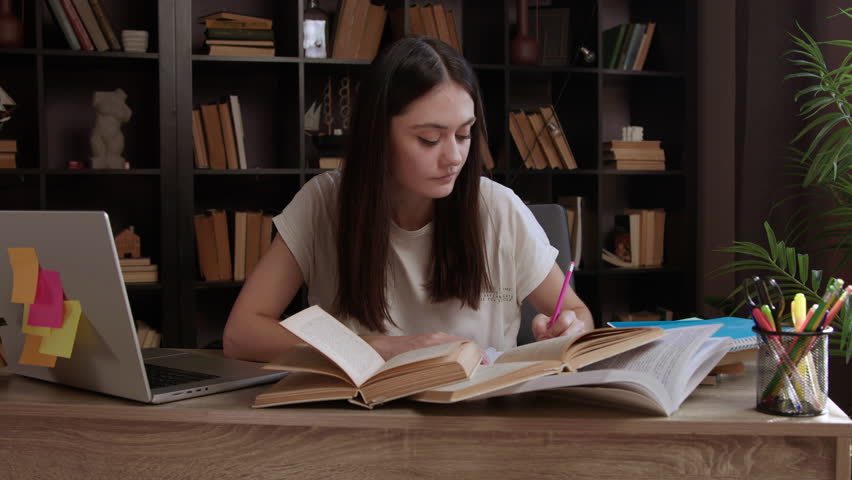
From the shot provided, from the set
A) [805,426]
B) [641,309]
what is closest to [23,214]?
[805,426]

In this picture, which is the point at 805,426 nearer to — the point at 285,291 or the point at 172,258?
Answer: the point at 285,291

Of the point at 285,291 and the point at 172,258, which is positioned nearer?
the point at 285,291

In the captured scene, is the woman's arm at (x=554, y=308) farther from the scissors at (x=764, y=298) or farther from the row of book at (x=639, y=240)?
the row of book at (x=639, y=240)

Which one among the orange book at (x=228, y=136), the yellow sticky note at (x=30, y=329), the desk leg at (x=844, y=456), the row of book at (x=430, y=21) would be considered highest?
the row of book at (x=430, y=21)

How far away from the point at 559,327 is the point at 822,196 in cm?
164

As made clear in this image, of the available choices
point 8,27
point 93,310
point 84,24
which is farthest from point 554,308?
point 8,27

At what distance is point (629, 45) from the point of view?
3.40 meters

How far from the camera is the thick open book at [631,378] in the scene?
90 centimetres

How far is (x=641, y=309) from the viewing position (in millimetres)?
3650

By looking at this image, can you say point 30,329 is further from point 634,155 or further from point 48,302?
point 634,155

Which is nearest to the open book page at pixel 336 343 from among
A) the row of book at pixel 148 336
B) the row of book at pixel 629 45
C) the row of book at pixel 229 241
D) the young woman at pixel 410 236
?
the young woman at pixel 410 236

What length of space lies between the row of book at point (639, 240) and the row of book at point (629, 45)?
0.60 metres

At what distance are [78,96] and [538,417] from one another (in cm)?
271

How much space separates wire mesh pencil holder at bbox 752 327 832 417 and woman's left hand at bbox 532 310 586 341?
362 millimetres
